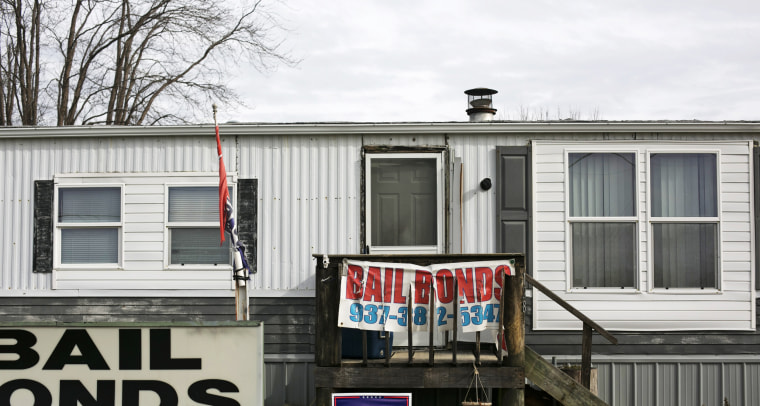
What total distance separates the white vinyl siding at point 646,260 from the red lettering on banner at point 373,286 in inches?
77.0

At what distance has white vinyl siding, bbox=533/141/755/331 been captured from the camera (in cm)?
868

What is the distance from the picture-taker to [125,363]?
678cm

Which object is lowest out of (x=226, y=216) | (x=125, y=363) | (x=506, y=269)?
(x=125, y=363)

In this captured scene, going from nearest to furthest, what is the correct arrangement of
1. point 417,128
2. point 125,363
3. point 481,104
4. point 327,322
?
1. point 125,363
2. point 327,322
3. point 417,128
4. point 481,104

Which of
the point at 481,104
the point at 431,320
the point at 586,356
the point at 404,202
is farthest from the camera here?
the point at 481,104

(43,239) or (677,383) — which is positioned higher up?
(43,239)

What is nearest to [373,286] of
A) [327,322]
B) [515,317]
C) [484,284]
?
[327,322]

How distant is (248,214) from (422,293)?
91.2 inches

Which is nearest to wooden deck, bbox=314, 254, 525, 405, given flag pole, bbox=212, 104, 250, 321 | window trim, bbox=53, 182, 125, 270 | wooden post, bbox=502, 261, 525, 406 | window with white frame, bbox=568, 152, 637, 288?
wooden post, bbox=502, 261, 525, 406

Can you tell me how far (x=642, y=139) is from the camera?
8781mm

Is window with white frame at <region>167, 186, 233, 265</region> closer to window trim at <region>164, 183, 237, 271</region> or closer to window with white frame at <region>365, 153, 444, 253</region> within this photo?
window trim at <region>164, 183, 237, 271</region>

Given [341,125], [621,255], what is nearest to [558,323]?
[621,255]

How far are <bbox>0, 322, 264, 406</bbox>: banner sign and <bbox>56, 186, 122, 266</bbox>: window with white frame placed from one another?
7.06 ft

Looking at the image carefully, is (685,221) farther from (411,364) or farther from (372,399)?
(372,399)
